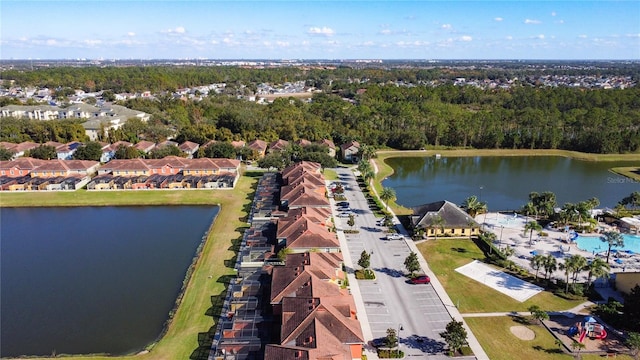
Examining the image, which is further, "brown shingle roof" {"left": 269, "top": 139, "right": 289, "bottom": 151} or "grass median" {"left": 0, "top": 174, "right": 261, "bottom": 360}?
"brown shingle roof" {"left": 269, "top": 139, "right": 289, "bottom": 151}

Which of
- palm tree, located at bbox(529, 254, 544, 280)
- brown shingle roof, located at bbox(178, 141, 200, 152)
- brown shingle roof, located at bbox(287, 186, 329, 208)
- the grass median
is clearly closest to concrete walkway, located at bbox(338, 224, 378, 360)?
brown shingle roof, located at bbox(287, 186, 329, 208)

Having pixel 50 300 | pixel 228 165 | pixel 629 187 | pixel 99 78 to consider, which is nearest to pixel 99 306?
pixel 50 300

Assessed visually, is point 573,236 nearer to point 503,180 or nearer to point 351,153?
point 503,180

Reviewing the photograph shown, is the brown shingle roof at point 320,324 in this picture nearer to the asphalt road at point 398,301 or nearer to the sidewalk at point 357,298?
the sidewalk at point 357,298

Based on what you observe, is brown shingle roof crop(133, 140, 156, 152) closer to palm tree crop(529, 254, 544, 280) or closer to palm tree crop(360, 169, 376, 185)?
palm tree crop(360, 169, 376, 185)

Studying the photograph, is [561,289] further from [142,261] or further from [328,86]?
[328,86]

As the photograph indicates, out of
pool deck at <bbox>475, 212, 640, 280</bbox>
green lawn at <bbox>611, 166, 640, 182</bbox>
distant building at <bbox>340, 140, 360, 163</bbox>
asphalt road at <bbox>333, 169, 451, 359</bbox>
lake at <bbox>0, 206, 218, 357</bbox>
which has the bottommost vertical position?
lake at <bbox>0, 206, 218, 357</bbox>

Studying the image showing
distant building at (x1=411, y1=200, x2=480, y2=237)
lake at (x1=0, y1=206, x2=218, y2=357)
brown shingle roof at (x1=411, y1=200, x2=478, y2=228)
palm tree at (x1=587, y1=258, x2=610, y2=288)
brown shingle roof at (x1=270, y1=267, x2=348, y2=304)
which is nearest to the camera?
lake at (x1=0, y1=206, x2=218, y2=357)
